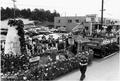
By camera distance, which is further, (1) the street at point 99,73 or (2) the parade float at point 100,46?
(2) the parade float at point 100,46

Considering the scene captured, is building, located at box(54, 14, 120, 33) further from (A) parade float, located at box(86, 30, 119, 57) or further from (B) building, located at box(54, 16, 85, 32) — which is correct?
(A) parade float, located at box(86, 30, 119, 57)

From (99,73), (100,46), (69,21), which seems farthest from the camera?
(69,21)

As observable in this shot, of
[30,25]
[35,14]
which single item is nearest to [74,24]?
[30,25]

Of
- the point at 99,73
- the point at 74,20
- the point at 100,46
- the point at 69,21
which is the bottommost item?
the point at 99,73

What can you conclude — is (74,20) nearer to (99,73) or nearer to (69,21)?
(69,21)

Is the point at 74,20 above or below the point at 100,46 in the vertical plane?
above

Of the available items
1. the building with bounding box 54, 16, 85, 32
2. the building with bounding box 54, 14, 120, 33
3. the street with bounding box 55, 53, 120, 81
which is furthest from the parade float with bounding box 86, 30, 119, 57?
the building with bounding box 54, 16, 85, 32

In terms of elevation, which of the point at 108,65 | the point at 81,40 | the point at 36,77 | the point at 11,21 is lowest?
the point at 108,65

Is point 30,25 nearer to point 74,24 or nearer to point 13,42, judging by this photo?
point 74,24

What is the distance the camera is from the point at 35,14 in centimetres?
4959

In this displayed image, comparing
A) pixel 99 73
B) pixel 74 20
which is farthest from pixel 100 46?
pixel 74 20

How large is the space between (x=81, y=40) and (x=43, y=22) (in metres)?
39.8

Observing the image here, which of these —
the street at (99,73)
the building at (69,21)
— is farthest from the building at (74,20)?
the street at (99,73)

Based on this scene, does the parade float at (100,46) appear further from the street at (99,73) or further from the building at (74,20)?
the building at (74,20)
